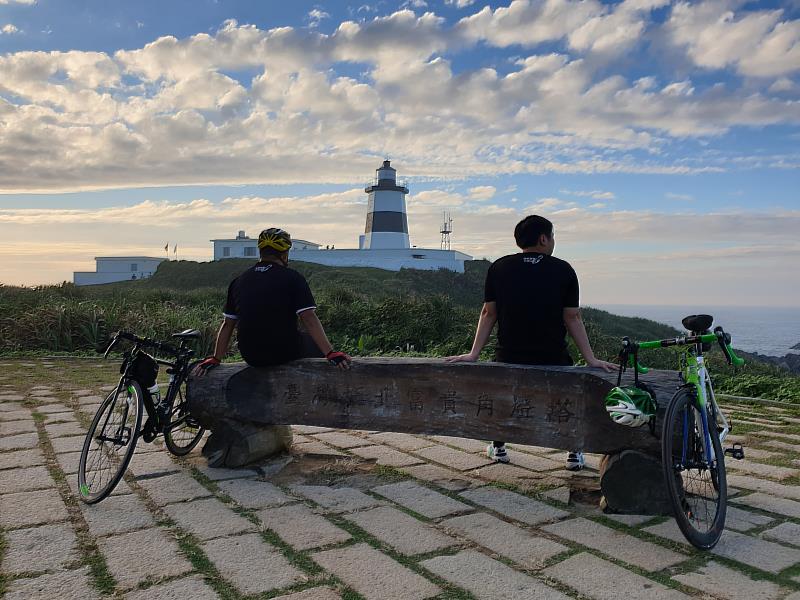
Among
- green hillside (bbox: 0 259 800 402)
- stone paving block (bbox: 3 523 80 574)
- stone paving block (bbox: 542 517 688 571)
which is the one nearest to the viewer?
stone paving block (bbox: 3 523 80 574)

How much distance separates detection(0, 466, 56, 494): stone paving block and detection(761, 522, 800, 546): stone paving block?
4203mm

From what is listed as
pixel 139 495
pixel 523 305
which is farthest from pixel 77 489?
pixel 523 305

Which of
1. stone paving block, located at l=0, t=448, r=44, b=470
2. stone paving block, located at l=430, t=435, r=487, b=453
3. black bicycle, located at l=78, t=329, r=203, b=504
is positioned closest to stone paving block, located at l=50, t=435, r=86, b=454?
stone paving block, located at l=0, t=448, r=44, b=470

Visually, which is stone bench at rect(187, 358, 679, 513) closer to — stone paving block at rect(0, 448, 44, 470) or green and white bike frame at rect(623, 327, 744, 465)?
green and white bike frame at rect(623, 327, 744, 465)

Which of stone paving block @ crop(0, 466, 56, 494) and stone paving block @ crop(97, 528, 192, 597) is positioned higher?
stone paving block @ crop(0, 466, 56, 494)

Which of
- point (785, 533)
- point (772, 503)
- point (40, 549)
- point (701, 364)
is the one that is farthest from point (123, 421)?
point (772, 503)

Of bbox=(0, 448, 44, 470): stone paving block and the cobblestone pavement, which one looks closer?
the cobblestone pavement

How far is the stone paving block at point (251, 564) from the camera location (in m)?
2.72

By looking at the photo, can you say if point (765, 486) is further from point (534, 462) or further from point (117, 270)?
point (117, 270)

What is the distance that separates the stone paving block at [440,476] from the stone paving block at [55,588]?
84.6 inches

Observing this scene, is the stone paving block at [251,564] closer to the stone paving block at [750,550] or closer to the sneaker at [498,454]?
the stone paving block at [750,550]

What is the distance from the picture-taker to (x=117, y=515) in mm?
3541

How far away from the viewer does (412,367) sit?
4.27 metres

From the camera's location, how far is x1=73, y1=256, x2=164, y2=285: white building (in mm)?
57125
